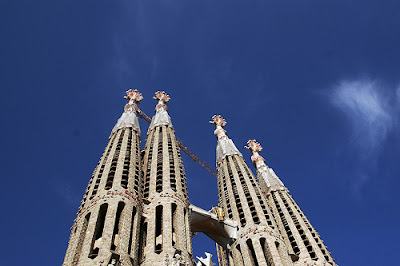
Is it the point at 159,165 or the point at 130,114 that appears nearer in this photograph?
the point at 159,165

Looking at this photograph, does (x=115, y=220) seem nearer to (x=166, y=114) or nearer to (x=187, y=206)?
(x=187, y=206)

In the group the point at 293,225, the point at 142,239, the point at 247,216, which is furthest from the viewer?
the point at 293,225

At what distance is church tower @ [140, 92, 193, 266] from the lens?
1169 inches

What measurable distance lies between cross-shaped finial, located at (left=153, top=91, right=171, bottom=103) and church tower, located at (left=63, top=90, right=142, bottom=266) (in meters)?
21.5

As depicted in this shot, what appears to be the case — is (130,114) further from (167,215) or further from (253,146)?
(167,215)

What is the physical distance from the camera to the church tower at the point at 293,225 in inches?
1470

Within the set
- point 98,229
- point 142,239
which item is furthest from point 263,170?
point 98,229

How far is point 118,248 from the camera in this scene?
2770cm

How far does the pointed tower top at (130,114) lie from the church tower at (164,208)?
2.77 m

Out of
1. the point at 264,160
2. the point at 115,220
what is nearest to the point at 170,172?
the point at 115,220

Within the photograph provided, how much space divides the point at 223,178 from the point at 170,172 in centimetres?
1055

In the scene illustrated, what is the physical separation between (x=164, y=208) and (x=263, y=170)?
2341cm

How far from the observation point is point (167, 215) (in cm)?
3325

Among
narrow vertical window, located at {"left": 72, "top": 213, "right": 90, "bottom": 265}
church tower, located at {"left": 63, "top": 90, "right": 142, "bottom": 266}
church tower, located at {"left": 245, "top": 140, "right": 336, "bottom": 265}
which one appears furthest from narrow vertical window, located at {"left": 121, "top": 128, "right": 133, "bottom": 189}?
church tower, located at {"left": 245, "top": 140, "right": 336, "bottom": 265}
